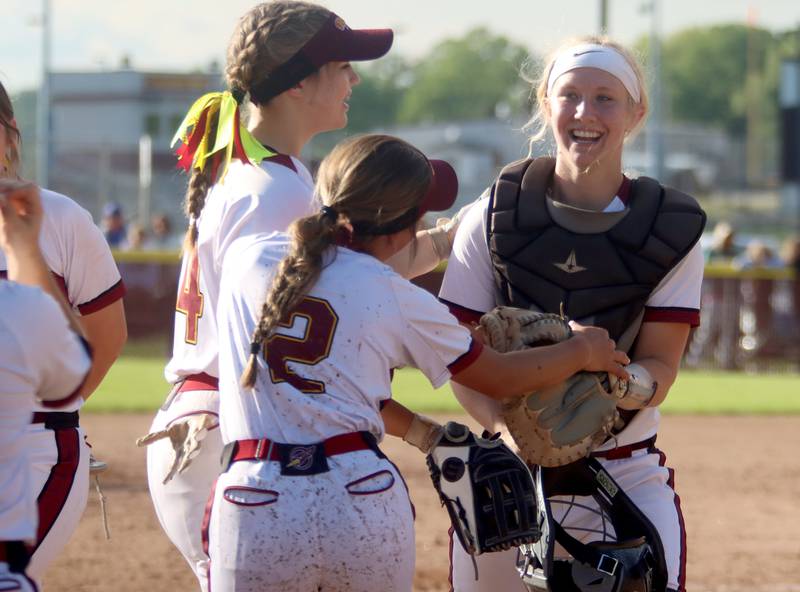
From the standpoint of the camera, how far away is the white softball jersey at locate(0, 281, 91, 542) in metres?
2.75

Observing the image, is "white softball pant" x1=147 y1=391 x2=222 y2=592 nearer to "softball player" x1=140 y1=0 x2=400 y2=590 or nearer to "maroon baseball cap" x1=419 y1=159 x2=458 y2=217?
"softball player" x1=140 y1=0 x2=400 y2=590

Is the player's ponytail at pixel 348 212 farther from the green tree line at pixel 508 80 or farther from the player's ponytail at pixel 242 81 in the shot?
the green tree line at pixel 508 80

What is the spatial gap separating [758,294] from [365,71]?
93.0 m

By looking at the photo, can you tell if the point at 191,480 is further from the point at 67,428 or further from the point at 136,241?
the point at 136,241

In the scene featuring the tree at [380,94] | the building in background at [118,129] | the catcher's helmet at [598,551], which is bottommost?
the catcher's helmet at [598,551]

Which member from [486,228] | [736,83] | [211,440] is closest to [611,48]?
[486,228]

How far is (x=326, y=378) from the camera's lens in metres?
3.12

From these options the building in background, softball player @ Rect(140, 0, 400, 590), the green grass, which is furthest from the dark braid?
the building in background

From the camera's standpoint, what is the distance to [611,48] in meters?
4.05

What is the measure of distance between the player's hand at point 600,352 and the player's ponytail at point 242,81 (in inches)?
38.7

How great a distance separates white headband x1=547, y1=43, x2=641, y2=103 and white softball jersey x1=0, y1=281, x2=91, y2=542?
1.83m

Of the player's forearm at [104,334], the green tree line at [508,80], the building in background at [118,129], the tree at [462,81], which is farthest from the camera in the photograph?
the tree at [462,81]

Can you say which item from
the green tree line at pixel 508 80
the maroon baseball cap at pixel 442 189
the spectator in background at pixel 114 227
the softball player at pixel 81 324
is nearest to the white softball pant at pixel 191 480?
the softball player at pixel 81 324

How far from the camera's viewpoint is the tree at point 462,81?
4513 inches
